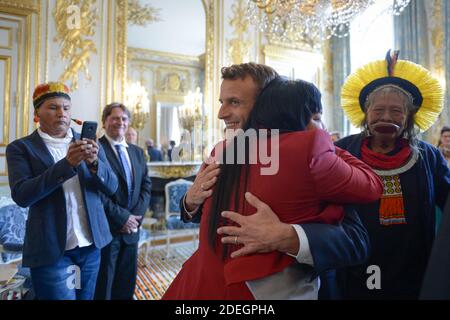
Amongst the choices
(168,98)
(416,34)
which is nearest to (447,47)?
(416,34)

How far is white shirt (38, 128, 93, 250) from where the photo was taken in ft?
4.70

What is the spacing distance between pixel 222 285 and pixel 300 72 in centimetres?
470

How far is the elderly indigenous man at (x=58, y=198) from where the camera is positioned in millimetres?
1334

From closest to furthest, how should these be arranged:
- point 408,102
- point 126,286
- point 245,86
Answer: point 245,86, point 408,102, point 126,286

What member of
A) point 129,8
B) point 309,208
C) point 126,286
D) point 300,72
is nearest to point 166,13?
point 129,8

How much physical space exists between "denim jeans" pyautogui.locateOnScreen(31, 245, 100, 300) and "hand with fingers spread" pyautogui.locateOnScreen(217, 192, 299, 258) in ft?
3.63

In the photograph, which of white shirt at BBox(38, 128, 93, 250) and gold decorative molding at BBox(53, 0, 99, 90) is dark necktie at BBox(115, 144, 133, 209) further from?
gold decorative molding at BBox(53, 0, 99, 90)

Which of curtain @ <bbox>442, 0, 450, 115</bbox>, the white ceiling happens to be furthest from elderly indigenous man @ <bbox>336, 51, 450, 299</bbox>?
curtain @ <bbox>442, 0, 450, 115</bbox>

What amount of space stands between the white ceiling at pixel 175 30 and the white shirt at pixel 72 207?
2655 millimetres

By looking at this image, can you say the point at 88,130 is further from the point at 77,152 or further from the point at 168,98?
the point at 168,98

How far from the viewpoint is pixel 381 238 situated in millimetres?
1055

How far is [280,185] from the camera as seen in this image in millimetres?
632

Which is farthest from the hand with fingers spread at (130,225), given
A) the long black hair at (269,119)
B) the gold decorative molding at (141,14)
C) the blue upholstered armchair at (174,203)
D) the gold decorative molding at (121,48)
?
the gold decorative molding at (141,14)
